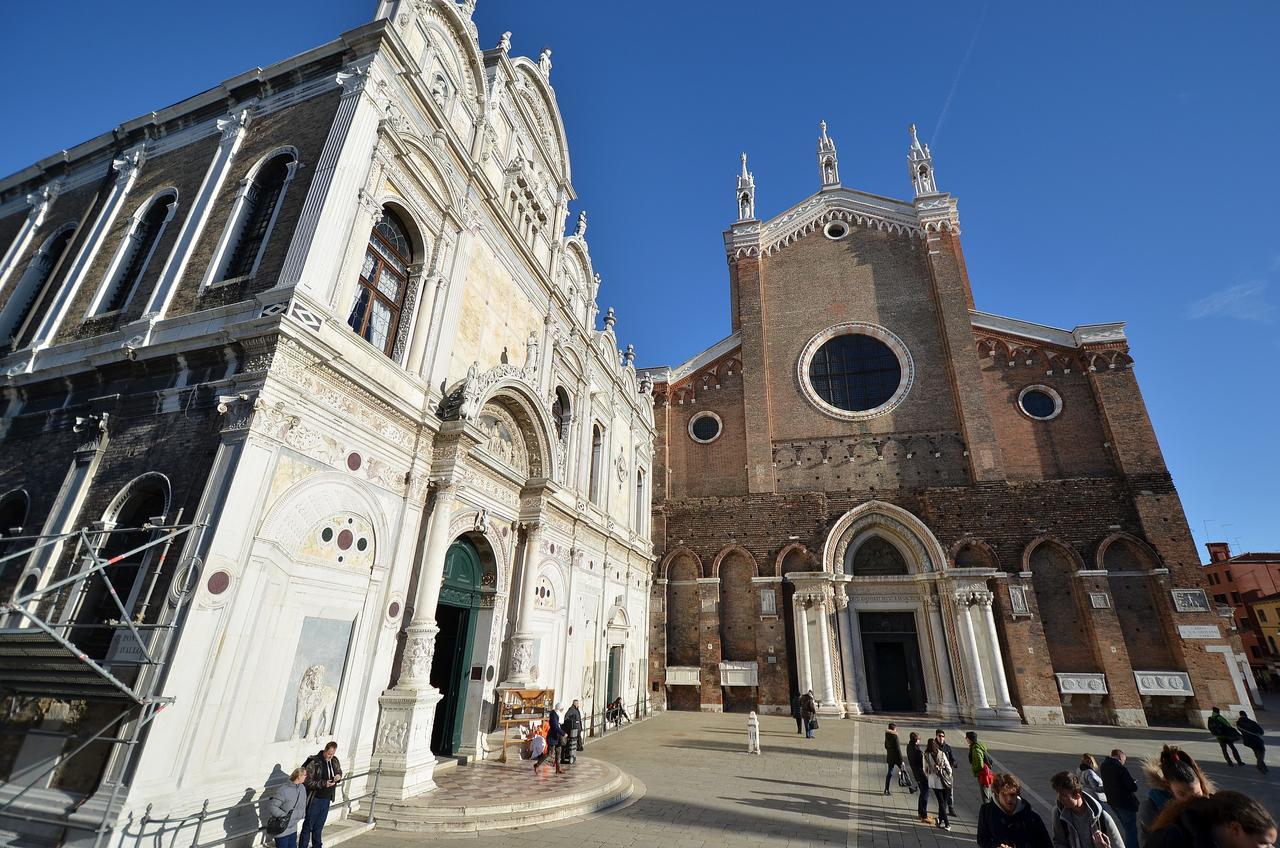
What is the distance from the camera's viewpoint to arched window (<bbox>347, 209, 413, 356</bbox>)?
32.1ft

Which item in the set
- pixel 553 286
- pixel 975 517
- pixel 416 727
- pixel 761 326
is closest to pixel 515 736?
pixel 416 727

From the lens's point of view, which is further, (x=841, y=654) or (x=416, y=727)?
(x=841, y=654)

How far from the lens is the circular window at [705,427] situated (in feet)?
80.2

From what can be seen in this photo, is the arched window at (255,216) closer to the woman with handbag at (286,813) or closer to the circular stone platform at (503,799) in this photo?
the woman with handbag at (286,813)

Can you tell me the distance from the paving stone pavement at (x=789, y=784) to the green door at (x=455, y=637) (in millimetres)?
3451

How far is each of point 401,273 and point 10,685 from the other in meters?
7.62

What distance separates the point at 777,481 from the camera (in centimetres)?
2288

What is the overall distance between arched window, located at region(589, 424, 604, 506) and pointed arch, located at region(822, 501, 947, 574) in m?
8.75

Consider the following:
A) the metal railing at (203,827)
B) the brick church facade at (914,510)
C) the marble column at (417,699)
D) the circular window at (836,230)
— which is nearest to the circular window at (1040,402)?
the brick church facade at (914,510)

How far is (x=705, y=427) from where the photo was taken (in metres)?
24.8

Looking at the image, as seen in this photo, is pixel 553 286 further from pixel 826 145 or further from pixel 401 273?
pixel 826 145

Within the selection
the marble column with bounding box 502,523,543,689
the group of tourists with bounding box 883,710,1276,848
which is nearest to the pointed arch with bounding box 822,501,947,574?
the marble column with bounding box 502,523,543,689

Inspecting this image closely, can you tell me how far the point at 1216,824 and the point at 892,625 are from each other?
1993cm

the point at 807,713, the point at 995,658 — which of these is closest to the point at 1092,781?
the point at 807,713
